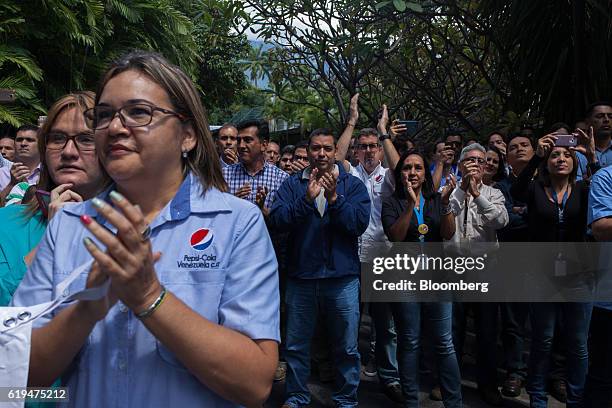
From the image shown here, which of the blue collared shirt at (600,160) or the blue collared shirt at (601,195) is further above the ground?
the blue collared shirt at (600,160)

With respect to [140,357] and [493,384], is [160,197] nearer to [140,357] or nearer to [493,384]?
[140,357]

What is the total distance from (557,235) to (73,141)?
3.95 meters

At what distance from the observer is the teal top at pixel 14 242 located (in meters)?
2.06

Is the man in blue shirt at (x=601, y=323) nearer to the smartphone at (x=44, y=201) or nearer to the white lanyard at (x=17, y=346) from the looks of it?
the smartphone at (x=44, y=201)

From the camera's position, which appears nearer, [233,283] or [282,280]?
[233,283]

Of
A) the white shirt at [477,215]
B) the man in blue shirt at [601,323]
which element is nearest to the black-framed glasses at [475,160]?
the white shirt at [477,215]

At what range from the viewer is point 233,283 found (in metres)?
1.62

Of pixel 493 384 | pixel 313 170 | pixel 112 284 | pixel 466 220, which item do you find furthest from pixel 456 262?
pixel 112 284

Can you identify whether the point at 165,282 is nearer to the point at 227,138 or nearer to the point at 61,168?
the point at 61,168

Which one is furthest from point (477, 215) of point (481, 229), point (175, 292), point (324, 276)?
point (175, 292)

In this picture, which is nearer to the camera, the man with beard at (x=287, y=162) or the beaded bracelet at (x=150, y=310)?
the beaded bracelet at (x=150, y=310)

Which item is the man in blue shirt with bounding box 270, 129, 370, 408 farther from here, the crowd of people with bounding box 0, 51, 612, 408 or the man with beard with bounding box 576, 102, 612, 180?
the man with beard with bounding box 576, 102, 612, 180

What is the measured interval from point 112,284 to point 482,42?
978 centimetres

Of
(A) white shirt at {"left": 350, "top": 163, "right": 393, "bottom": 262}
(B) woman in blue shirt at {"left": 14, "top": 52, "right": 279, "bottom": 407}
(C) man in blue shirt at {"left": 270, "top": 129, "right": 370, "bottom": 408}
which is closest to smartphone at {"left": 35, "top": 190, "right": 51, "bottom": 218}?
(B) woman in blue shirt at {"left": 14, "top": 52, "right": 279, "bottom": 407}
